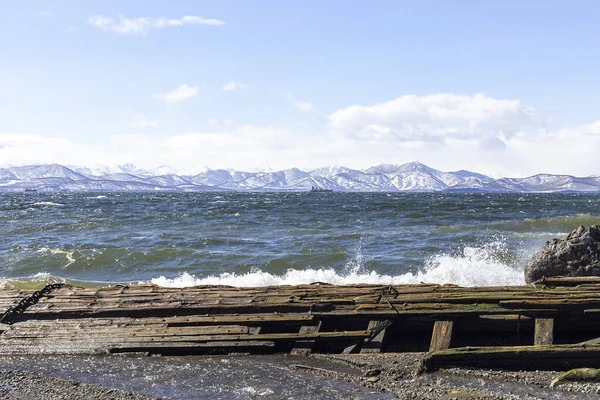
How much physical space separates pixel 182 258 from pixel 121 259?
2.29 m

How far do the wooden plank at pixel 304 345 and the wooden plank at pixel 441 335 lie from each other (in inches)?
60.2

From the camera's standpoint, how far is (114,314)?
873cm

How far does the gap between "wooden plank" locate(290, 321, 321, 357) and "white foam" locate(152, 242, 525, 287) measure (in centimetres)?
848

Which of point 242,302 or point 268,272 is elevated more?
point 242,302

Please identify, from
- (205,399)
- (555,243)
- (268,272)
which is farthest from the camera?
(268,272)

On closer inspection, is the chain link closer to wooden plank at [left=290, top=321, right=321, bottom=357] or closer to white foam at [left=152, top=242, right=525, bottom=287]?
wooden plank at [left=290, top=321, right=321, bottom=357]

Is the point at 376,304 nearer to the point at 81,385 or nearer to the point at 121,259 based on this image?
the point at 81,385

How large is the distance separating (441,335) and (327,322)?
5.37 feet

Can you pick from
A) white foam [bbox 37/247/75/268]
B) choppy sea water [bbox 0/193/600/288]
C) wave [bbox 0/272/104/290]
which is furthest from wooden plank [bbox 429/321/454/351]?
white foam [bbox 37/247/75/268]

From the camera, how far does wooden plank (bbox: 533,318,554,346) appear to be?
679cm

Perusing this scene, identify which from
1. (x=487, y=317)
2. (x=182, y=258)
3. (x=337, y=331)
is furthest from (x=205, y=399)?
(x=182, y=258)

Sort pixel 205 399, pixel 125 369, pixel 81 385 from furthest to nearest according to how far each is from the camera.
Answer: pixel 125 369 → pixel 81 385 → pixel 205 399

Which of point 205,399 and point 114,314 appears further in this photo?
point 114,314

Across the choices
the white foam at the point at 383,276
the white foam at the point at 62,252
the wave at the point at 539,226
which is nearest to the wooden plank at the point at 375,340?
the white foam at the point at 383,276
